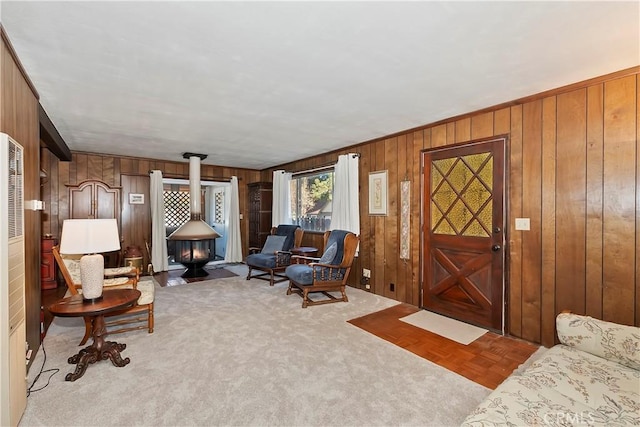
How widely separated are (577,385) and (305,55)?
243 centimetres

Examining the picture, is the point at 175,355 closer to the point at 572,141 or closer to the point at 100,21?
the point at 100,21

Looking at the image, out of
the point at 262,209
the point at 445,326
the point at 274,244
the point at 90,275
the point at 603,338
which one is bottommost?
the point at 445,326

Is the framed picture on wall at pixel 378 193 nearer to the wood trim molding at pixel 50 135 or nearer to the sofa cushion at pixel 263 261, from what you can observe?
the sofa cushion at pixel 263 261

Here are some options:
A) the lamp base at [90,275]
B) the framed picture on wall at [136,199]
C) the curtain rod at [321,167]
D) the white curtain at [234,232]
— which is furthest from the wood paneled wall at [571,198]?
the framed picture on wall at [136,199]

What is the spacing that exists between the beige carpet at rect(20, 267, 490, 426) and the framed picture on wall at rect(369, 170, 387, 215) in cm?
168

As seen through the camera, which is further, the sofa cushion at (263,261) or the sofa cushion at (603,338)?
the sofa cushion at (263,261)

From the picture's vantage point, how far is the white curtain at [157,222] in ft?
18.6

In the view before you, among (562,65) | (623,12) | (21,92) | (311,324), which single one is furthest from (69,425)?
(562,65)

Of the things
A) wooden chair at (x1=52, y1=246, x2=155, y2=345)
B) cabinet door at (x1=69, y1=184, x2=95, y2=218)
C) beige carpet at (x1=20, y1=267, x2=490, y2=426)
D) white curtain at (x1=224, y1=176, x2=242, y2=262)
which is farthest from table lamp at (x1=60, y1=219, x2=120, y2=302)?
white curtain at (x1=224, y1=176, x2=242, y2=262)

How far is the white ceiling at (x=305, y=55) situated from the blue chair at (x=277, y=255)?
239cm

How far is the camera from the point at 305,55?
1.96 meters

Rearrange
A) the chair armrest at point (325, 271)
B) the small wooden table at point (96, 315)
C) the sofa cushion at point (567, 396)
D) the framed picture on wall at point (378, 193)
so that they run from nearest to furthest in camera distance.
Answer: the sofa cushion at point (567, 396), the small wooden table at point (96, 315), the chair armrest at point (325, 271), the framed picture on wall at point (378, 193)

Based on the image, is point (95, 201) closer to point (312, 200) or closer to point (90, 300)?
point (90, 300)

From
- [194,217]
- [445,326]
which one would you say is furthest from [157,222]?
[445,326]
